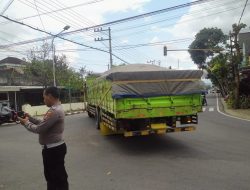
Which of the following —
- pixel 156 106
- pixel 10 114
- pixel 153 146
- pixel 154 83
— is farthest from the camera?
pixel 153 146

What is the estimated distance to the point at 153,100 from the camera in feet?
38.4

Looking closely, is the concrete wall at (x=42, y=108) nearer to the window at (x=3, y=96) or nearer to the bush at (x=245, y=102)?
the window at (x=3, y=96)

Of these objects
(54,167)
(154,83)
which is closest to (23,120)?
(54,167)

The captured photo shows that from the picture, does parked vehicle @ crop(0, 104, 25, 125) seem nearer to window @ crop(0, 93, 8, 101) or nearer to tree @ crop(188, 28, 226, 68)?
window @ crop(0, 93, 8, 101)

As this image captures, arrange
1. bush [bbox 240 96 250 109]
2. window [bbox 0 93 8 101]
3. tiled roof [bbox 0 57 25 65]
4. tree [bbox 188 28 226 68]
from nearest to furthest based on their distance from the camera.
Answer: bush [bbox 240 96 250 109] → window [bbox 0 93 8 101] → tiled roof [bbox 0 57 25 65] → tree [bbox 188 28 226 68]

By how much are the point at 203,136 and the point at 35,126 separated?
9702 mm

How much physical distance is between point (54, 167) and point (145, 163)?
4314 millimetres

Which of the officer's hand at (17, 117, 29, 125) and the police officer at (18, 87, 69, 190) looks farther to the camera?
the officer's hand at (17, 117, 29, 125)

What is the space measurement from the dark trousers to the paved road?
1.83 m

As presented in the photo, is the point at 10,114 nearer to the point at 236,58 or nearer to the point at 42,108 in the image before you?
the point at 236,58

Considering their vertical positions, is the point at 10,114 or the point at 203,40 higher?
the point at 203,40

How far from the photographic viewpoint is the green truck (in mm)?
11469

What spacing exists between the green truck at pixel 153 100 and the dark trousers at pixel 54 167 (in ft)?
18.2

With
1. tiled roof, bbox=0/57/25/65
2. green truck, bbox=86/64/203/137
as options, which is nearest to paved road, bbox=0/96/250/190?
green truck, bbox=86/64/203/137
